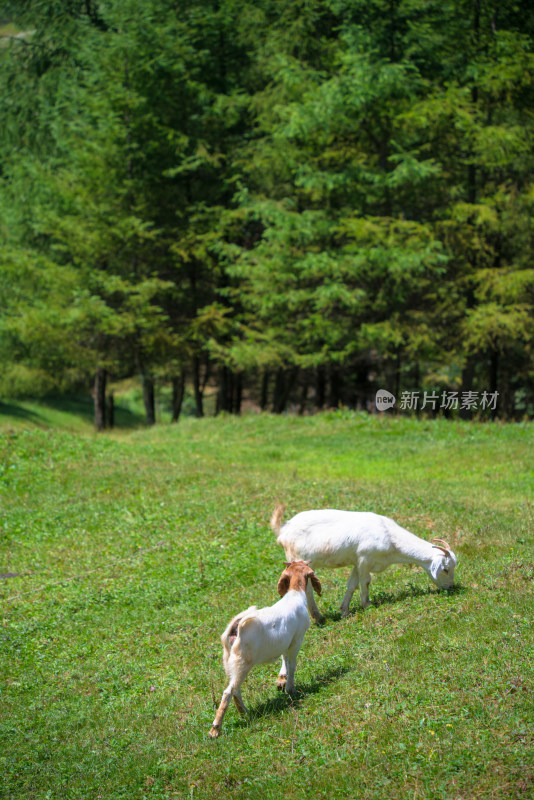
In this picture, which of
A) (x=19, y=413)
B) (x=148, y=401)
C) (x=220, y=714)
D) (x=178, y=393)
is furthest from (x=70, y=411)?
(x=220, y=714)

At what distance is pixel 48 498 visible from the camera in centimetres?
1562

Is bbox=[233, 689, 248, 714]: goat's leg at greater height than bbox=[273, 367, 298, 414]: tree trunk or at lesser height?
lesser

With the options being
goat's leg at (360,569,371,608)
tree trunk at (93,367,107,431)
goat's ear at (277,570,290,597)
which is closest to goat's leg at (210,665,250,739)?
goat's ear at (277,570,290,597)

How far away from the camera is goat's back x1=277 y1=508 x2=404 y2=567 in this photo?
8.32m

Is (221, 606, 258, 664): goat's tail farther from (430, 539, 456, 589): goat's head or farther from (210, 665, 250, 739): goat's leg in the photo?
(430, 539, 456, 589): goat's head

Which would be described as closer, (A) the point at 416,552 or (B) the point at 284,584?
(B) the point at 284,584

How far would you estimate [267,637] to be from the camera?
249 inches

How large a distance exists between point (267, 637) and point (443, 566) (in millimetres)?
2831

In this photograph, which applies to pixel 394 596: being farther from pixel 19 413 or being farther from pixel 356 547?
pixel 19 413

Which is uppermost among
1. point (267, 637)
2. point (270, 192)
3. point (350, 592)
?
point (270, 192)

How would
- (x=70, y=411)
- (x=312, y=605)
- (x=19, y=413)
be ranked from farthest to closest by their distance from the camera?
(x=70, y=411), (x=19, y=413), (x=312, y=605)

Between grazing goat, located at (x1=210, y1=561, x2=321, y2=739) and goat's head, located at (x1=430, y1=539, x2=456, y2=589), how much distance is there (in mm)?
1963

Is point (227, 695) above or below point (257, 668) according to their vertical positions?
above

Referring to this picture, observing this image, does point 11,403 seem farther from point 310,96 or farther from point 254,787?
point 254,787
